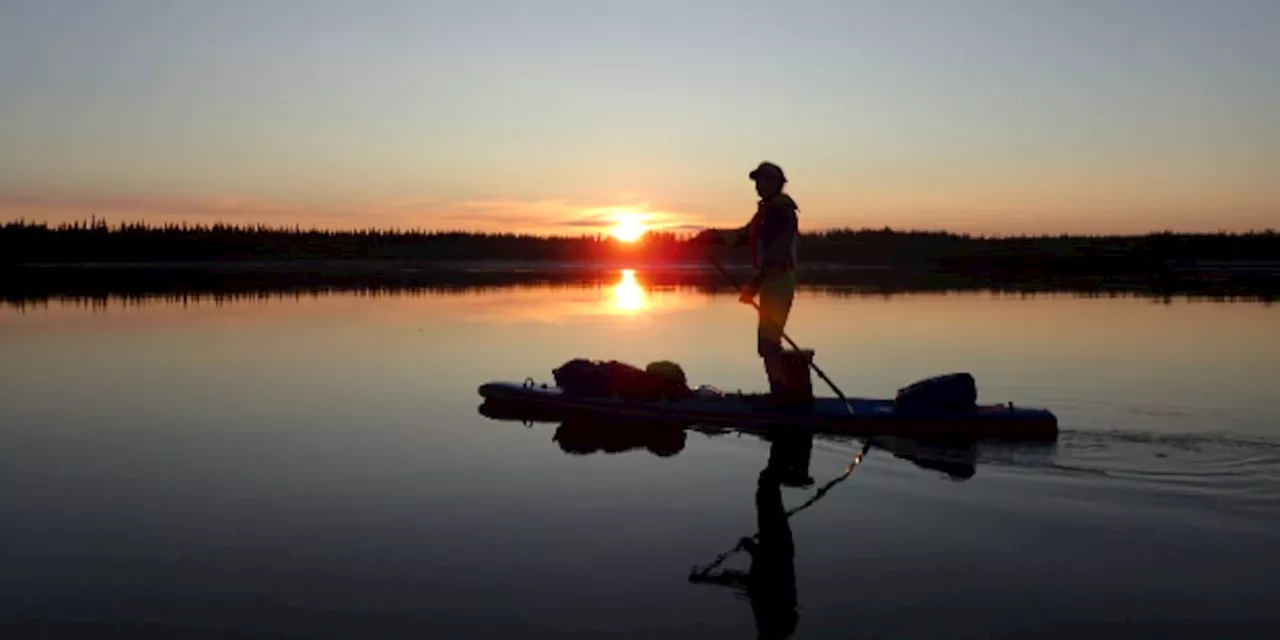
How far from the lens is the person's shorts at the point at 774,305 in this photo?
11.0m

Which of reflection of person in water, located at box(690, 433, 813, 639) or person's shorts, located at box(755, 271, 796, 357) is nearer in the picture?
reflection of person in water, located at box(690, 433, 813, 639)

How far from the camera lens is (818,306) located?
28797mm

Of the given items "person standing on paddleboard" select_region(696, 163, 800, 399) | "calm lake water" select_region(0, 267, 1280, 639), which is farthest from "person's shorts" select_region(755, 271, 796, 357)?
"calm lake water" select_region(0, 267, 1280, 639)

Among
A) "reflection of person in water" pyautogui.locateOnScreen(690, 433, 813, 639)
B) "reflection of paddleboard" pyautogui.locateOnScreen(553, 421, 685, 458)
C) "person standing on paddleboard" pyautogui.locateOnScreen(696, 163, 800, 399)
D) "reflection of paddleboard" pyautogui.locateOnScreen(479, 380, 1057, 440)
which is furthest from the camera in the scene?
"person standing on paddleboard" pyautogui.locateOnScreen(696, 163, 800, 399)

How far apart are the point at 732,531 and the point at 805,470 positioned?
7.00 feet

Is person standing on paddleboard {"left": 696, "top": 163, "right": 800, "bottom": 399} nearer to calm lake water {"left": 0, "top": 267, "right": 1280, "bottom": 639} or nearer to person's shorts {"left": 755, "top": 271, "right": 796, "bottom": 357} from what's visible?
person's shorts {"left": 755, "top": 271, "right": 796, "bottom": 357}

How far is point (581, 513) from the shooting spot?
24.0 feet

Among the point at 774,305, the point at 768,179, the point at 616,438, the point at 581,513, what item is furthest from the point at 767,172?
the point at 581,513

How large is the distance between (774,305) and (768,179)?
4.31ft

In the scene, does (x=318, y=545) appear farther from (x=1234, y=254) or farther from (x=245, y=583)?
(x=1234, y=254)

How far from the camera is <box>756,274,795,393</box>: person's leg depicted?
11.0m

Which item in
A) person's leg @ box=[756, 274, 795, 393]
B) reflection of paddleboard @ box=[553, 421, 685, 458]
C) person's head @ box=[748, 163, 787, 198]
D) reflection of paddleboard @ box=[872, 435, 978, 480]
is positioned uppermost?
person's head @ box=[748, 163, 787, 198]

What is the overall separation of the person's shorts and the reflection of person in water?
94.4 inches

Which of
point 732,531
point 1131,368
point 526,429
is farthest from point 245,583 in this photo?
point 1131,368
